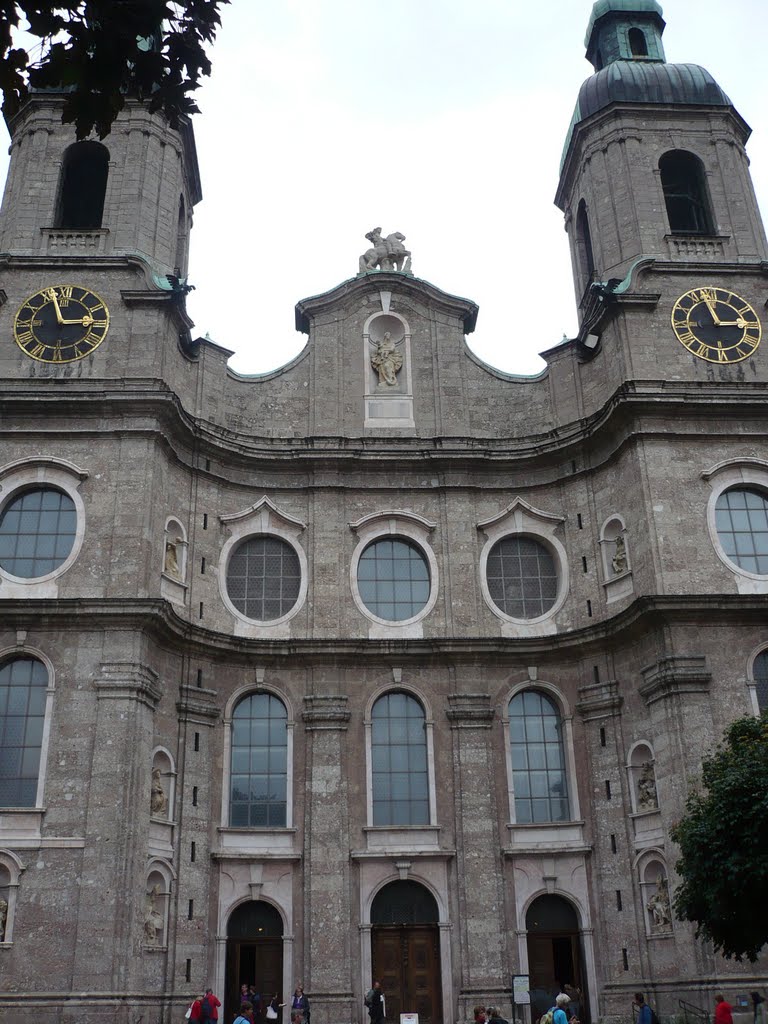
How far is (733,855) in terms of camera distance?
1622cm

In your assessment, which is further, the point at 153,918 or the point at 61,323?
→ the point at 61,323

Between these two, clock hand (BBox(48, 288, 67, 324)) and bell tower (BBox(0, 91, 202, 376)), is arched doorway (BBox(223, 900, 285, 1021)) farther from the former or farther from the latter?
clock hand (BBox(48, 288, 67, 324))

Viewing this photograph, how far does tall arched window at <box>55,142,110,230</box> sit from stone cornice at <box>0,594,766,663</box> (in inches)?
445

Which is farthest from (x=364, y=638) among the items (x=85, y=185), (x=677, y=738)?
(x=85, y=185)

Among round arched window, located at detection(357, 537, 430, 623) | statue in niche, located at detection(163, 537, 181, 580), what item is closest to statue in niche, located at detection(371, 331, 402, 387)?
round arched window, located at detection(357, 537, 430, 623)

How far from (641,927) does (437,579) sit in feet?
28.0

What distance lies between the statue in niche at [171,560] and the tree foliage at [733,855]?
469 inches

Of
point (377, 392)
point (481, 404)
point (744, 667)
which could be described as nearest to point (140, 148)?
point (377, 392)

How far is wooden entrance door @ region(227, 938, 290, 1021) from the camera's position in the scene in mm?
21578

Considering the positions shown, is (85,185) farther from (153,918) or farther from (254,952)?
(254,952)

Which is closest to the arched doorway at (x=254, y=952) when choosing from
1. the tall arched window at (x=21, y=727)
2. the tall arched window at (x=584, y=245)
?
the tall arched window at (x=21, y=727)

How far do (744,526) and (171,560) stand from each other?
12.6 metres

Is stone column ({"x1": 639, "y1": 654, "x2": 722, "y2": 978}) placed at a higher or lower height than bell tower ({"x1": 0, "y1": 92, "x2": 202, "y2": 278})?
lower

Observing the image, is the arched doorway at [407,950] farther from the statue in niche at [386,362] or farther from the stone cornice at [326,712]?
the statue in niche at [386,362]
